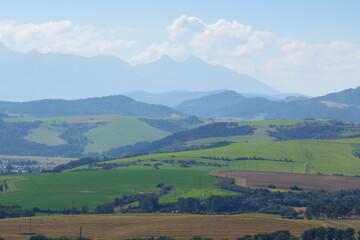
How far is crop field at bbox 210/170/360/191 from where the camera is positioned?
518ft

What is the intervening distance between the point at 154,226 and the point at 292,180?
6986 cm

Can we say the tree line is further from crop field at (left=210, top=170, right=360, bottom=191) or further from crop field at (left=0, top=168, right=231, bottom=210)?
crop field at (left=210, top=170, right=360, bottom=191)

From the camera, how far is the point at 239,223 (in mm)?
111312

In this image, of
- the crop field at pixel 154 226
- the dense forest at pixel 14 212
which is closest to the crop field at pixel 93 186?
the dense forest at pixel 14 212

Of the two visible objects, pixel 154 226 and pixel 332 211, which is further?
pixel 332 211

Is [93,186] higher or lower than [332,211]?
higher

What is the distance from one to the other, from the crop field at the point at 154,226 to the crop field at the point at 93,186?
802 inches

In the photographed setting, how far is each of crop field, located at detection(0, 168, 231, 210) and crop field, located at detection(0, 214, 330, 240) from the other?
20375 millimetres

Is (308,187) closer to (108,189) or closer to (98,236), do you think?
(108,189)

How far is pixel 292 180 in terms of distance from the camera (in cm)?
16625

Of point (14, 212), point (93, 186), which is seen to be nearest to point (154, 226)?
point (14, 212)

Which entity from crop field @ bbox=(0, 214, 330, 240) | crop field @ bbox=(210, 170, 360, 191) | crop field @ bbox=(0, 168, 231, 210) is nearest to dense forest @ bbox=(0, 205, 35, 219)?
crop field @ bbox=(0, 214, 330, 240)

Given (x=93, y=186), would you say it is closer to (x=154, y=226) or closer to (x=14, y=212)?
(x=14, y=212)

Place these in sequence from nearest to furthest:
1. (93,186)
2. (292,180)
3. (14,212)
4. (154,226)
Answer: (154,226) → (14,212) → (93,186) → (292,180)
